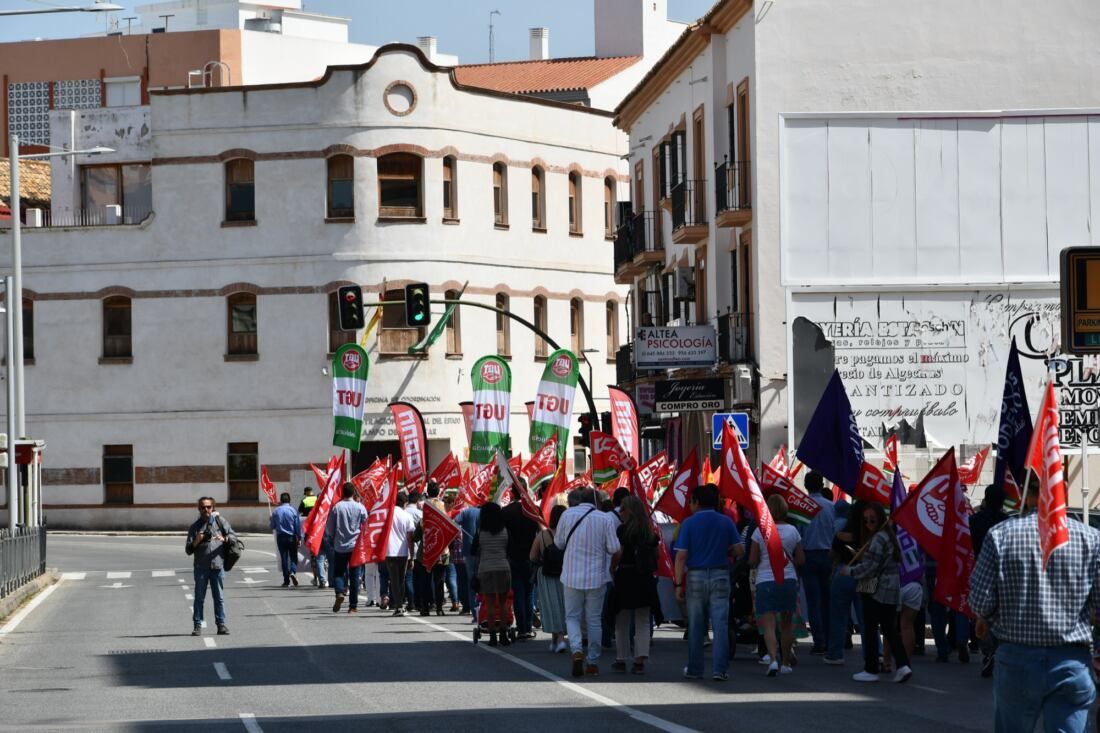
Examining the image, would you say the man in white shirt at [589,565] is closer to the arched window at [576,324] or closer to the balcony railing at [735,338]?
the balcony railing at [735,338]

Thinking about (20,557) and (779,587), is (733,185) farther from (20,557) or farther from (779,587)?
(779,587)

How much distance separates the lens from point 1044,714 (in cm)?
936

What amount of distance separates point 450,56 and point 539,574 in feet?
224

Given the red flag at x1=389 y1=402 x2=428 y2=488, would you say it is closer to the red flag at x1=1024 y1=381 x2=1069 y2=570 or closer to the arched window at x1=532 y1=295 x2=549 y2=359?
the arched window at x1=532 y1=295 x2=549 y2=359

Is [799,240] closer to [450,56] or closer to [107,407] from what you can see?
[107,407]

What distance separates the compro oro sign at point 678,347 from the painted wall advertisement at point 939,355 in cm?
1375

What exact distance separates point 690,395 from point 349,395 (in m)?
7.88

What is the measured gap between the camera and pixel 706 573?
58.5 feet

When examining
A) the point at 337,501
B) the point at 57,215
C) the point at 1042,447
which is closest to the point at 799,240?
the point at 337,501

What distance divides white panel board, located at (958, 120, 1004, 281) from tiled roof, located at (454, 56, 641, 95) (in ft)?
146

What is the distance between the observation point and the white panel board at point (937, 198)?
25688 millimetres

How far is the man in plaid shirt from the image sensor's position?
9.34 meters

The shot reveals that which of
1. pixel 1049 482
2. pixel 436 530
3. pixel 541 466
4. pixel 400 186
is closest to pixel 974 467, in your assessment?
pixel 541 466

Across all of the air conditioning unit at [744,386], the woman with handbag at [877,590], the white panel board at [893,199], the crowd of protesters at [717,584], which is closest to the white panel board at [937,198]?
the white panel board at [893,199]
